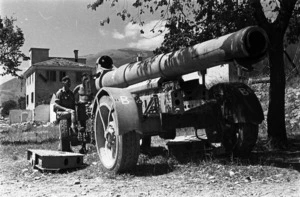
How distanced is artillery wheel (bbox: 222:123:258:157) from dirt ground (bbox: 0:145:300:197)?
38.6 inches

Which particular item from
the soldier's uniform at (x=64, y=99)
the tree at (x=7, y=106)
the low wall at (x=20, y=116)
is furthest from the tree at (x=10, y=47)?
the tree at (x=7, y=106)

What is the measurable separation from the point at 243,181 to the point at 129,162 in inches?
69.3

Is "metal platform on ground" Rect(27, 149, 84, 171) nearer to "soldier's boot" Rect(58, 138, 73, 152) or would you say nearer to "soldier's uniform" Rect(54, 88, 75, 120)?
"soldier's boot" Rect(58, 138, 73, 152)

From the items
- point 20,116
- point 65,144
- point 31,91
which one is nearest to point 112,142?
point 65,144

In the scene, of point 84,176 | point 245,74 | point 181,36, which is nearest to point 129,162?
point 84,176

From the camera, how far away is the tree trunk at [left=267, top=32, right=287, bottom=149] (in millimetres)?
8469

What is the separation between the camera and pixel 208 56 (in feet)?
18.9

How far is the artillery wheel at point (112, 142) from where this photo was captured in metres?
6.09

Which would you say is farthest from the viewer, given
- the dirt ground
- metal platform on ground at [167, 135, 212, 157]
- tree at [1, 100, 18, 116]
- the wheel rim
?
tree at [1, 100, 18, 116]

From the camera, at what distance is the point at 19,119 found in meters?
38.2

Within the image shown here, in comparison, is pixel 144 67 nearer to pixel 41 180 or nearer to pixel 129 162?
pixel 129 162

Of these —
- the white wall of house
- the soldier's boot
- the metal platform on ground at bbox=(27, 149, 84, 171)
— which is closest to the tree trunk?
the metal platform on ground at bbox=(27, 149, 84, 171)

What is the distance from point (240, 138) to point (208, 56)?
193 centimetres

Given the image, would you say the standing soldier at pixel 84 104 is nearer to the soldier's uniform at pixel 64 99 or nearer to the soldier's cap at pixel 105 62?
the soldier's uniform at pixel 64 99
